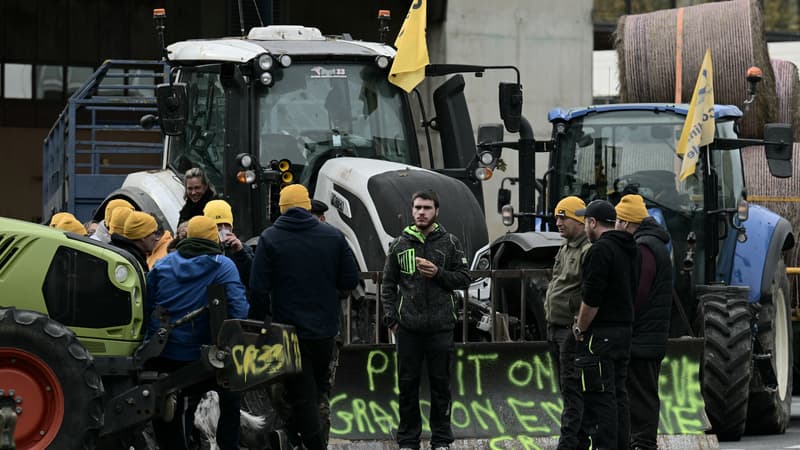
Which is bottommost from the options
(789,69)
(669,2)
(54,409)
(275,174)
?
(54,409)

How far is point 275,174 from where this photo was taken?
43.9ft

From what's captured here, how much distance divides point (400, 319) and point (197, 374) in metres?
2.22

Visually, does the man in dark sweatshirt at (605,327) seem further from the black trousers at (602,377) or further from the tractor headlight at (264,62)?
the tractor headlight at (264,62)

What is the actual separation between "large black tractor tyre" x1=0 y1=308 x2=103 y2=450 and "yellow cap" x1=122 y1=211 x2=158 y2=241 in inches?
64.0

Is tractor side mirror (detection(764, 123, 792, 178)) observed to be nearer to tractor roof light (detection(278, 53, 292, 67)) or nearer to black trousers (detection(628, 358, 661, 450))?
black trousers (detection(628, 358, 661, 450))

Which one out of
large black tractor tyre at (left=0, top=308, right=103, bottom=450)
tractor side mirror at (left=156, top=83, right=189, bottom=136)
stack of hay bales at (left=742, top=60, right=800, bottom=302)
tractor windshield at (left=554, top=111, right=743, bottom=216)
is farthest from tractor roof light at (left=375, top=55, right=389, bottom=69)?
large black tractor tyre at (left=0, top=308, right=103, bottom=450)

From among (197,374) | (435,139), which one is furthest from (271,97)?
(197,374)

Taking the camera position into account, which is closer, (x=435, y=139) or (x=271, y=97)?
(x=271, y=97)

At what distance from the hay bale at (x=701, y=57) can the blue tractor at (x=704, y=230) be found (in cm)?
241

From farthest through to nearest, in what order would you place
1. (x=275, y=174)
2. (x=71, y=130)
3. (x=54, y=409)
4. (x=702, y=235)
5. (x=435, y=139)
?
(x=71, y=130), (x=435, y=139), (x=702, y=235), (x=275, y=174), (x=54, y=409)

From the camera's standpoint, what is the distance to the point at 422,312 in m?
11.6

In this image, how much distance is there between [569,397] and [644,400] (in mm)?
507

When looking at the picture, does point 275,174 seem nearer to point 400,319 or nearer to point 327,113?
point 327,113

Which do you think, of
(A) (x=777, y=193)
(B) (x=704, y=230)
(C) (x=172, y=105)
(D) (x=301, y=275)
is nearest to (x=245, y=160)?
(C) (x=172, y=105)
